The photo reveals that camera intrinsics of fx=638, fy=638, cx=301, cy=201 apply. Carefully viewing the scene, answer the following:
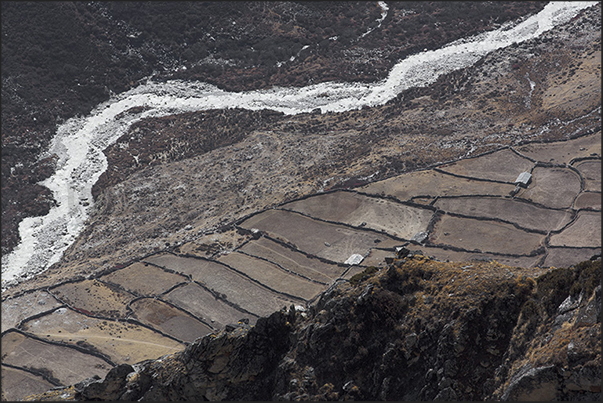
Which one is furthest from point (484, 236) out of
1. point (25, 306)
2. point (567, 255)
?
point (25, 306)

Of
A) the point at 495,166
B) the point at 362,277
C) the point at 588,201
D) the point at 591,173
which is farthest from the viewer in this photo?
the point at 495,166

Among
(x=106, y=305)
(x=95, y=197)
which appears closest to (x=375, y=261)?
→ (x=106, y=305)

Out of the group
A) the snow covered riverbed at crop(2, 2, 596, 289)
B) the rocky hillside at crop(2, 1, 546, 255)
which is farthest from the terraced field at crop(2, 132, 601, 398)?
the rocky hillside at crop(2, 1, 546, 255)

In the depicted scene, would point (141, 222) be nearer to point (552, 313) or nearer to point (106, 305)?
point (106, 305)

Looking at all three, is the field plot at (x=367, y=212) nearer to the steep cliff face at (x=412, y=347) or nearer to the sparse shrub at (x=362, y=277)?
the sparse shrub at (x=362, y=277)

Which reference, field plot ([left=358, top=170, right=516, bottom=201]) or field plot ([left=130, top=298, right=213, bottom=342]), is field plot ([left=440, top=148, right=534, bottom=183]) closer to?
field plot ([left=358, top=170, right=516, bottom=201])

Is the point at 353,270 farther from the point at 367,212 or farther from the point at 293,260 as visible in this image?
the point at 367,212

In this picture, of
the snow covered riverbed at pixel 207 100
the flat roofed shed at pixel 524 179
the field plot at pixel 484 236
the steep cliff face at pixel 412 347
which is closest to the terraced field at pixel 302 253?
the field plot at pixel 484 236
